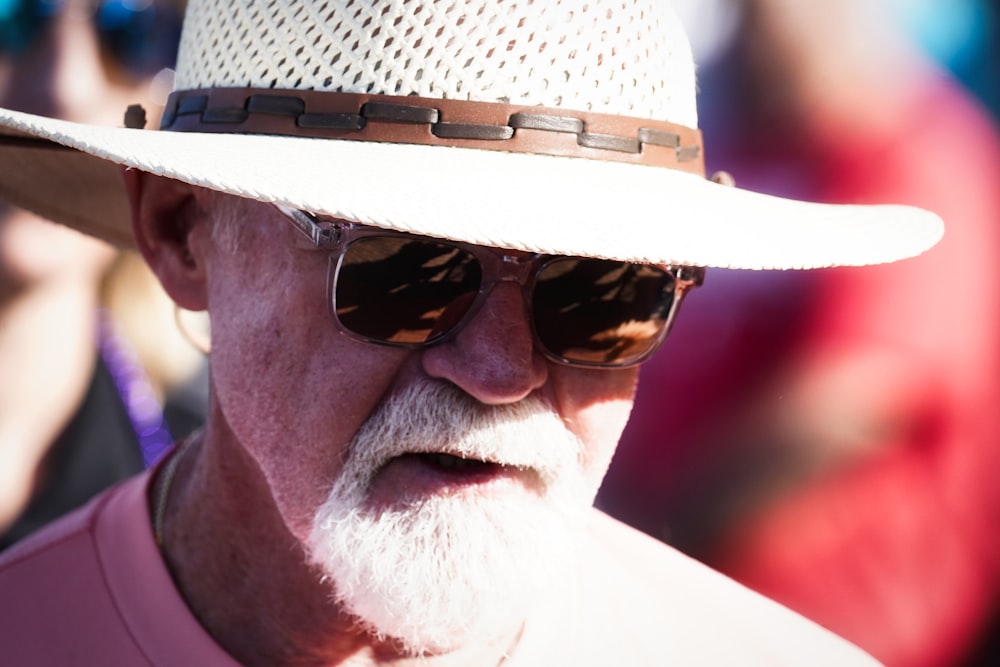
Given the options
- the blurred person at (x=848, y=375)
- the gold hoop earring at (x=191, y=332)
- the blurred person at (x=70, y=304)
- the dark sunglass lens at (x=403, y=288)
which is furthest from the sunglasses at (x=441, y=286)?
the blurred person at (x=70, y=304)

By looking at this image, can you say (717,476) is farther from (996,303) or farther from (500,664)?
(500,664)

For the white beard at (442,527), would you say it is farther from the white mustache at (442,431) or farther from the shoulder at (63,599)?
the shoulder at (63,599)

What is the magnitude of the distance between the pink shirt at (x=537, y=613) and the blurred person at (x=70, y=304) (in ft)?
5.84

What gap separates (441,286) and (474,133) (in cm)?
25

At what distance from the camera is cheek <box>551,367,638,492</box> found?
154cm

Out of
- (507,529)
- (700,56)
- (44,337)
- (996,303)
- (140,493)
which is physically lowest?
(44,337)

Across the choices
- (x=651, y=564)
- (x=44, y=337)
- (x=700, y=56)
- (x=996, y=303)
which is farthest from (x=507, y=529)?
(x=44, y=337)

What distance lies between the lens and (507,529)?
146 cm

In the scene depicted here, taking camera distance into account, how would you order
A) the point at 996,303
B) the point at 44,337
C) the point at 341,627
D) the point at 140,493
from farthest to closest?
the point at 44,337
the point at 996,303
the point at 140,493
the point at 341,627

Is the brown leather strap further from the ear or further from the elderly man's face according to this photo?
the ear

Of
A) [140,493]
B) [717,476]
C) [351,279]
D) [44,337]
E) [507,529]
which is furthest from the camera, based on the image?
[44,337]

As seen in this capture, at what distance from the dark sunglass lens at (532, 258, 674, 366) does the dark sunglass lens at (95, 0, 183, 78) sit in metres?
2.59

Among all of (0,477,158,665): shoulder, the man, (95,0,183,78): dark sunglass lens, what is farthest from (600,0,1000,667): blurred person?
(95,0,183,78): dark sunglass lens

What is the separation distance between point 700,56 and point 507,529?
178 centimetres
